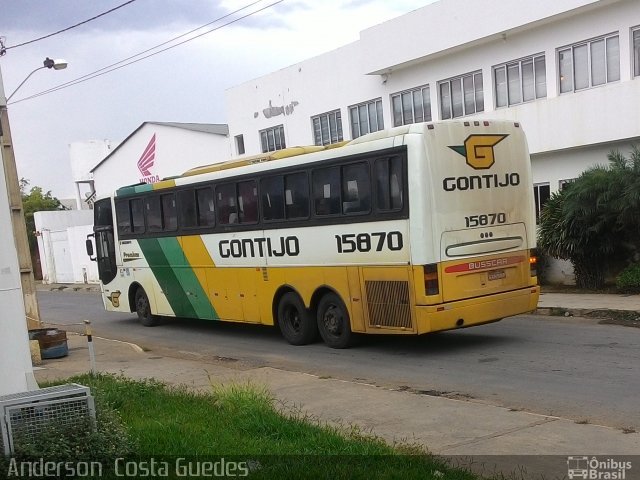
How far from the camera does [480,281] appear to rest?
10.7m

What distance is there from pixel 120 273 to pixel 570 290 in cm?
1110

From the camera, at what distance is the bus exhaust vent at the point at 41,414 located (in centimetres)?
534

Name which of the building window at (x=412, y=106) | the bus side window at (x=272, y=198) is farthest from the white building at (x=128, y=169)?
the bus side window at (x=272, y=198)

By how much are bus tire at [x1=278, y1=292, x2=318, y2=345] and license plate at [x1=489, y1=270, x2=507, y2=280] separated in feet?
10.8

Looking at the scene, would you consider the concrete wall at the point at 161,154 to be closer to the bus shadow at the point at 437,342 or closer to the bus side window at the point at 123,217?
the bus side window at the point at 123,217

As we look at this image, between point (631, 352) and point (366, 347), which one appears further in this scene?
point (366, 347)

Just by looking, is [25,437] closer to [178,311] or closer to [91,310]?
[178,311]

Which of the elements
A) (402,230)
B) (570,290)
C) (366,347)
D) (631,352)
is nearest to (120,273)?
(366,347)

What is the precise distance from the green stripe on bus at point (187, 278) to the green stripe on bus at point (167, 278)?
0.43 ft

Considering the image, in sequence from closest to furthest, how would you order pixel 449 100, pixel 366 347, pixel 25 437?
pixel 25 437 < pixel 366 347 < pixel 449 100

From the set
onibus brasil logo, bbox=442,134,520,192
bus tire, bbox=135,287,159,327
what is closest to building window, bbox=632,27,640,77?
onibus brasil logo, bbox=442,134,520,192

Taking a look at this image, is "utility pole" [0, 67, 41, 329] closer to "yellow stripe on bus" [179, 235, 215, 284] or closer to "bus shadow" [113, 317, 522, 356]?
"bus shadow" [113, 317, 522, 356]

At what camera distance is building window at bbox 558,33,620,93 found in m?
17.5

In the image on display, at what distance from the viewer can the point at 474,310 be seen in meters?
10.6
